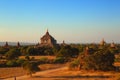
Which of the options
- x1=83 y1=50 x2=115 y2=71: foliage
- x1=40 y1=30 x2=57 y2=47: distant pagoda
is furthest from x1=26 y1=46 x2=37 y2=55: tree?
x1=83 y1=50 x2=115 y2=71: foliage

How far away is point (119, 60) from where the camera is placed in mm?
57406

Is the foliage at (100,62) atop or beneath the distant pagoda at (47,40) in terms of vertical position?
beneath

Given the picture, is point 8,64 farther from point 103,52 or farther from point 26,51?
point 26,51

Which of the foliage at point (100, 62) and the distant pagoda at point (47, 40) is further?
the distant pagoda at point (47, 40)

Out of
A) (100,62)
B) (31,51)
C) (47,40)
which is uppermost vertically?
(47,40)

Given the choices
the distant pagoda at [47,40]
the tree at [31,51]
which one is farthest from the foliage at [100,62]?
the distant pagoda at [47,40]

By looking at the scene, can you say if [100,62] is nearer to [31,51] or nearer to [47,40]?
[31,51]

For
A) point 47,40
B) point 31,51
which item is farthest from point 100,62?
point 47,40

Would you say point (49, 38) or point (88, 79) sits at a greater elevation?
point (49, 38)

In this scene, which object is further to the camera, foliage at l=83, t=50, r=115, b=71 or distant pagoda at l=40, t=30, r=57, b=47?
distant pagoda at l=40, t=30, r=57, b=47

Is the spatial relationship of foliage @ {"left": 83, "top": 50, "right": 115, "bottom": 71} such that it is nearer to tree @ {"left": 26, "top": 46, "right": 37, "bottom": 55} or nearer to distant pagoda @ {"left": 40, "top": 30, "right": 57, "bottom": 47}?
tree @ {"left": 26, "top": 46, "right": 37, "bottom": 55}

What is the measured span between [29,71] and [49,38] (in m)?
65.9

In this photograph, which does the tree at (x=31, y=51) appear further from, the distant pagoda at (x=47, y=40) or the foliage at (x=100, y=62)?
the foliage at (x=100, y=62)

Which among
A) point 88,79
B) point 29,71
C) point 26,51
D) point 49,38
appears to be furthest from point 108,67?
point 49,38
